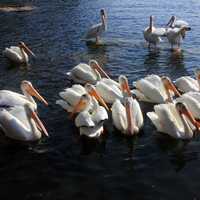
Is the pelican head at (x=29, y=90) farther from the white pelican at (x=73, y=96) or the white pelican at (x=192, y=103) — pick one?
the white pelican at (x=192, y=103)

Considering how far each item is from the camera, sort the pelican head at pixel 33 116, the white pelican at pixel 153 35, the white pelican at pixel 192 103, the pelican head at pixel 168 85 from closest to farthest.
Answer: the pelican head at pixel 33 116
the white pelican at pixel 192 103
the pelican head at pixel 168 85
the white pelican at pixel 153 35

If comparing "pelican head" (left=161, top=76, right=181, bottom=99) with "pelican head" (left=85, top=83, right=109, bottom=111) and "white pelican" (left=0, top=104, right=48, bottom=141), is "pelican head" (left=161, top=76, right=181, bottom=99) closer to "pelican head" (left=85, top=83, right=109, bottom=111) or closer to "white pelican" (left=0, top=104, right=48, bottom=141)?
"pelican head" (left=85, top=83, right=109, bottom=111)

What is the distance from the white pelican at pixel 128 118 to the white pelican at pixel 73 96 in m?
1.49

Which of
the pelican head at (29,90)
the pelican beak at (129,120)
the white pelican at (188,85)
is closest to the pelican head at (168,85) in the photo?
the white pelican at (188,85)

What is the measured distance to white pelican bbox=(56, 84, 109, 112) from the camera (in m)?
15.8

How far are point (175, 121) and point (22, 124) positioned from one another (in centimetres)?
447

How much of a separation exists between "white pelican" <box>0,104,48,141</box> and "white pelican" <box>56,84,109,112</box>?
1.96m

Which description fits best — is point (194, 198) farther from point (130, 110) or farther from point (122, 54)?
point (122, 54)

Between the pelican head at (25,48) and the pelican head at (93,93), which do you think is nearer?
the pelican head at (93,93)

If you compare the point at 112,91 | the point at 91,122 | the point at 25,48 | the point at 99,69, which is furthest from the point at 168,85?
the point at 25,48

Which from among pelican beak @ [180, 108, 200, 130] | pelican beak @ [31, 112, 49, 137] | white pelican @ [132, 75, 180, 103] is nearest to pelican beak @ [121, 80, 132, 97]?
white pelican @ [132, 75, 180, 103]

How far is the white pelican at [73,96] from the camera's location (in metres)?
15.8

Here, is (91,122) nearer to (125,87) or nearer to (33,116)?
(33,116)

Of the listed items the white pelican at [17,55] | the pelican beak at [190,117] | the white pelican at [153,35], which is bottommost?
the white pelican at [153,35]
